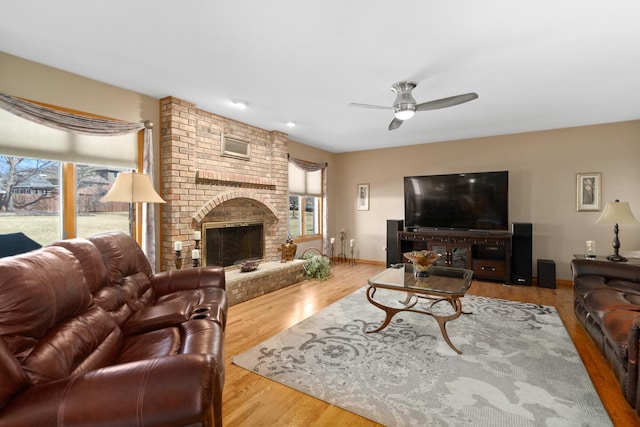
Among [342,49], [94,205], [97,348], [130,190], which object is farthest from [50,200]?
[342,49]

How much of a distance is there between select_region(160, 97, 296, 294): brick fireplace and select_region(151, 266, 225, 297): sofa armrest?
40.5 inches

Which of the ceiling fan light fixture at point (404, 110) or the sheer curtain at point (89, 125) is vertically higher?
the ceiling fan light fixture at point (404, 110)

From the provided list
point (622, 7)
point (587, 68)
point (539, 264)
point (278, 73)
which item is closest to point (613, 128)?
point (539, 264)

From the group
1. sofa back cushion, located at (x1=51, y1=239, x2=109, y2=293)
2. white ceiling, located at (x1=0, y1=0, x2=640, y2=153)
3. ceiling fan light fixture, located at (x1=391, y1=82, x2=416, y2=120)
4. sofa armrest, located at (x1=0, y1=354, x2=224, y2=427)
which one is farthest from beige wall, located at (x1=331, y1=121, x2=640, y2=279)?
sofa armrest, located at (x1=0, y1=354, x2=224, y2=427)

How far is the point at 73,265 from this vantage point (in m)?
1.65

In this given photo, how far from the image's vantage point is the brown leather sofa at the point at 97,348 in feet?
3.30

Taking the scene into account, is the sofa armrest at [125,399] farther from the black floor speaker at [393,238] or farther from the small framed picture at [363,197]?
the small framed picture at [363,197]

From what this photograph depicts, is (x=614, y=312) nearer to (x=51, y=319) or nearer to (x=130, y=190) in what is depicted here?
(x=51, y=319)

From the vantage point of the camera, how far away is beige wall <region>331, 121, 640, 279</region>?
4.58 meters

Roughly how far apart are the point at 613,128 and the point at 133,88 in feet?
21.7

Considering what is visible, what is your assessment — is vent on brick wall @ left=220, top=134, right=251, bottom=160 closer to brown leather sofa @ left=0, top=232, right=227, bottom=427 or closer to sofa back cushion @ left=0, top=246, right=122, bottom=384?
brown leather sofa @ left=0, top=232, right=227, bottom=427

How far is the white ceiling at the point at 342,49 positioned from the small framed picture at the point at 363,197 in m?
2.88

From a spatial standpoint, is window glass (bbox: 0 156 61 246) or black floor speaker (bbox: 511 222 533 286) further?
black floor speaker (bbox: 511 222 533 286)

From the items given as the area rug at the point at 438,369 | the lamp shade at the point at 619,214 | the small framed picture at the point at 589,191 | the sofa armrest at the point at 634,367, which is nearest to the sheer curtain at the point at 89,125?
the area rug at the point at 438,369
